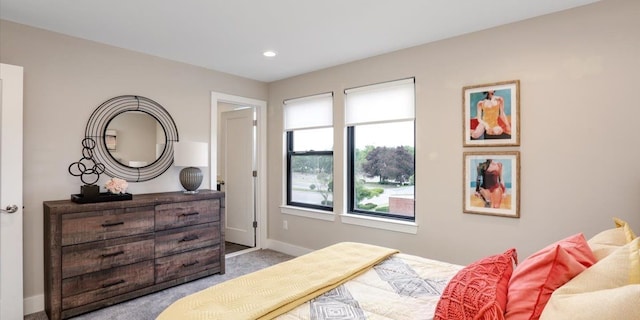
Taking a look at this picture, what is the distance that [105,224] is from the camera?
8.98 ft

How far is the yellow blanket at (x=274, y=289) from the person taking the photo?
135 cm

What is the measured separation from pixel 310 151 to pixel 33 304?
9.96 ft

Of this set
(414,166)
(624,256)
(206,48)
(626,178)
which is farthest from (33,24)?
(626,178)

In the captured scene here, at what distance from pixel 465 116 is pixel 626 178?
1.16 metres

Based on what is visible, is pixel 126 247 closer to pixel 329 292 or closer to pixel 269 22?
pixel 329 292

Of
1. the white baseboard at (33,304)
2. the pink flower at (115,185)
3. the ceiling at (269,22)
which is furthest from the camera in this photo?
the pink flower at (115,185)

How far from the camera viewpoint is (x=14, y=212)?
8.17 feet

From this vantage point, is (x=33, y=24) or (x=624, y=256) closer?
(x=624, y=256)

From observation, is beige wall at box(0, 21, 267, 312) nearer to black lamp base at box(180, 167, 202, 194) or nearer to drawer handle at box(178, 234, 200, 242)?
black lamp base at box(180, 167, 202, 194)

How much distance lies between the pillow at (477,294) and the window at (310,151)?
2.75 metres

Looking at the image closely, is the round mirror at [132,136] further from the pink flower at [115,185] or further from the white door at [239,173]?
the white door at [239,173]

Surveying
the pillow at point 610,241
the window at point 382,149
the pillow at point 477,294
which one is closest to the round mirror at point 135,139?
the window at point 382,149

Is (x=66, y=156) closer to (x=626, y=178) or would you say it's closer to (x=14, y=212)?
(x=14, y=212)

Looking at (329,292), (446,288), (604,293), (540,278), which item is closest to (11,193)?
(329,292)
